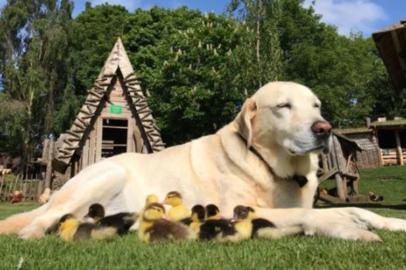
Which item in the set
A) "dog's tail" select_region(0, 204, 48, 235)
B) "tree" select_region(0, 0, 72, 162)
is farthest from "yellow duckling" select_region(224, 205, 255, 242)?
"tree" select_region(0, 0, 72, 162)

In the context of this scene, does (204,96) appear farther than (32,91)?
No

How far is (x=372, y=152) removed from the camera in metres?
51.4

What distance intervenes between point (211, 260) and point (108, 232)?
1865 millimetres

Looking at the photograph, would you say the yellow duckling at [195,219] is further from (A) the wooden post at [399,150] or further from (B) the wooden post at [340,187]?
(A) the wooden post at [399,150]

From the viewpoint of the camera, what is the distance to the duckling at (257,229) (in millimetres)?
4535

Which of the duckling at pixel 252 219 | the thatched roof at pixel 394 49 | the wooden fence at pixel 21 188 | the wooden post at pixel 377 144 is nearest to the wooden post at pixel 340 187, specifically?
the thatched roof at pixel 394 49

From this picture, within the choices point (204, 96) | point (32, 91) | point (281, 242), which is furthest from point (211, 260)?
point (32, 91)

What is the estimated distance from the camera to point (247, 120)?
225 inches

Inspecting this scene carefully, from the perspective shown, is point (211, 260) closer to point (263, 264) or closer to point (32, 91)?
point (263, 264)

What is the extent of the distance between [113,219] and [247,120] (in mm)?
1809

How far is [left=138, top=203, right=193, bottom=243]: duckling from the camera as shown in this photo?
4680 mm

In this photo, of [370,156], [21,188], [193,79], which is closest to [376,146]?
[370,156]

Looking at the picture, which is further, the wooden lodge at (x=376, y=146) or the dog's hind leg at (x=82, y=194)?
the wooden lodge at (x=376, y=146)

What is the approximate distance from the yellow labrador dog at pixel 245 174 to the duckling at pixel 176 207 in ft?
→ 0.85
